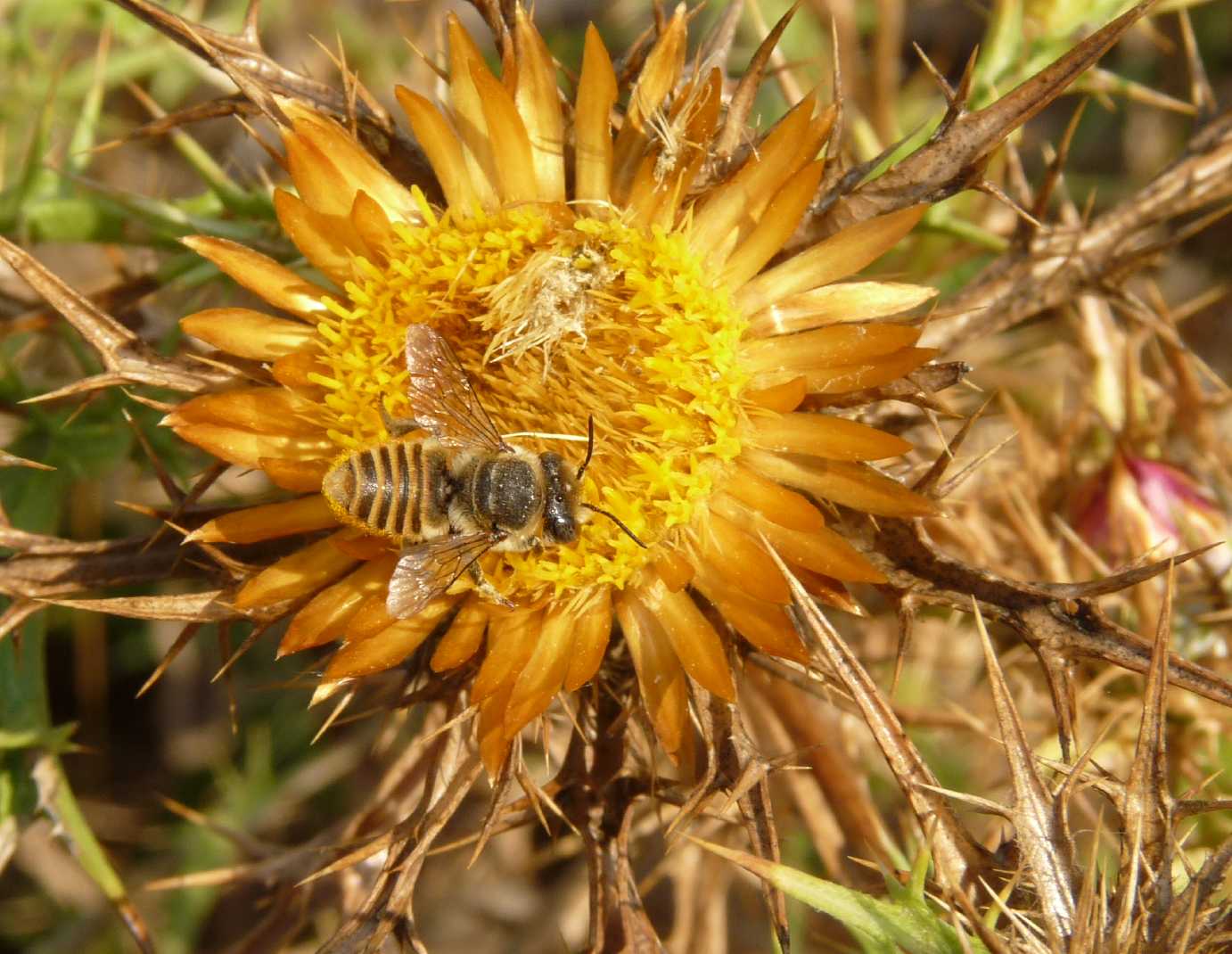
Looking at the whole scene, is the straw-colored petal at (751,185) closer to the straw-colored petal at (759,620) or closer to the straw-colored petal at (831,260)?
the straw-colored petal at (831,260)

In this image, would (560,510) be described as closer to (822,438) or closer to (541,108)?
(822,438)

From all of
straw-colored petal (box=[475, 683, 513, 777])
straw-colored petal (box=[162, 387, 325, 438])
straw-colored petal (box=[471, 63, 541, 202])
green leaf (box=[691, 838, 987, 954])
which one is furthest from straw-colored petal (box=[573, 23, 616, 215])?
green leaf (box=[691, 838, 987, 954])

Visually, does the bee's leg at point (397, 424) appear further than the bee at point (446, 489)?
Yes

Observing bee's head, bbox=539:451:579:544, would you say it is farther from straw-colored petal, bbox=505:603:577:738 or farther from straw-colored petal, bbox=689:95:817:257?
straw-colored petal, bbox=689:95:817:257

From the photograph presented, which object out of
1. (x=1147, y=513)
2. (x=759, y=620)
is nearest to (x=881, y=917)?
(x=759, y=620)

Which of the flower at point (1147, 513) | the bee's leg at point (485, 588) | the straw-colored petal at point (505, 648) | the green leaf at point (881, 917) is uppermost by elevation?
the flower at point (1147, 513)

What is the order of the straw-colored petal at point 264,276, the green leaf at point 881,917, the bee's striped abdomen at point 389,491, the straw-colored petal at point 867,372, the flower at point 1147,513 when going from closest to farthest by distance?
the green leaf at point 881,917
the straw-colored petal at point 867,372
the bee's striped abdomen at point 389,491
the straw-colored petal at point 264,276
the flower at point 1147,513

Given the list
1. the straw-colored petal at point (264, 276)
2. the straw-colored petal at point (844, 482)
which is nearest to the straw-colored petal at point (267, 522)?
the straw-colored petal at point (264, 276)
